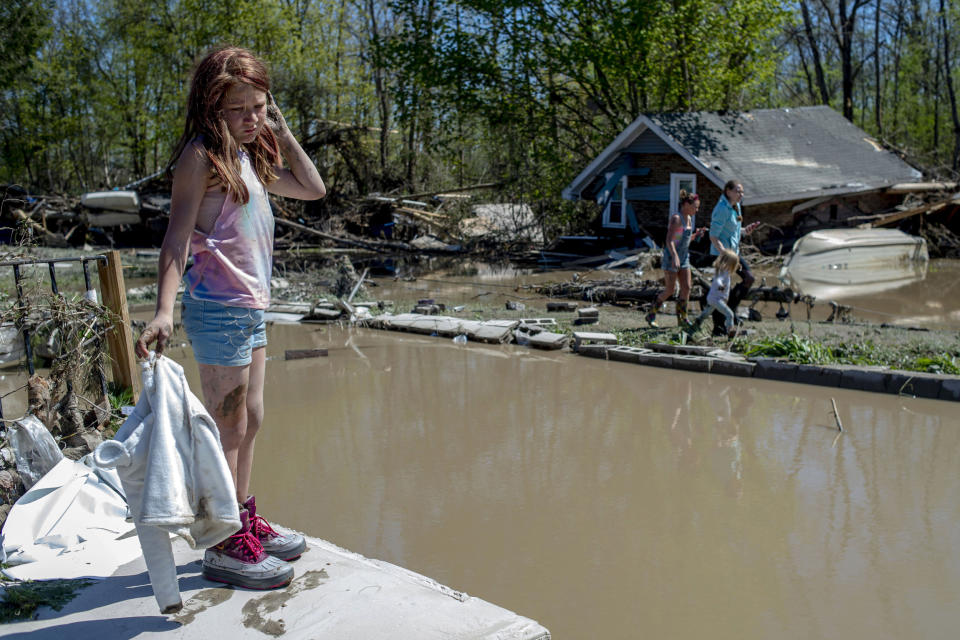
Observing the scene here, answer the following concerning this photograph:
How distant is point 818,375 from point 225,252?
6822 millimetres

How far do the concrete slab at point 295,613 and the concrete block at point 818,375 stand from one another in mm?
6087

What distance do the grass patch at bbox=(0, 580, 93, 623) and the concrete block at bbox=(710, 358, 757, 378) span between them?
276 inches

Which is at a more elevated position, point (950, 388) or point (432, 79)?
point (432, 79)

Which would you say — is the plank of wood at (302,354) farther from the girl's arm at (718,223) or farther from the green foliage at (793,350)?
the green foliage at (793,350)

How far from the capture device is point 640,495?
18.2ft

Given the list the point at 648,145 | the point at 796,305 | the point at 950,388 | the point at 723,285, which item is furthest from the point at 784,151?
the point at 950,388

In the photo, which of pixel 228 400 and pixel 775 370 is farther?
pixel 775 370

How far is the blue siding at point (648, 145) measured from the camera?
70.0 feet

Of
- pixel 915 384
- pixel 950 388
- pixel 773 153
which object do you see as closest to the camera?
pixel 950 388

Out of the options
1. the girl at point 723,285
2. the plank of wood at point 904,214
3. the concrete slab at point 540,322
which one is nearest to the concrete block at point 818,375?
the girl at point 723,285

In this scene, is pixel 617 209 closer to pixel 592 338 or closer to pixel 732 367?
pixel 592 338

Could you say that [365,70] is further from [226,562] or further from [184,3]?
[226,562]

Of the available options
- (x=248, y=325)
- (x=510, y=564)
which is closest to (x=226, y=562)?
(x=248, y=325)

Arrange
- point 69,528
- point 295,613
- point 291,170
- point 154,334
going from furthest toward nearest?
1. point 69,528
2. point 291,170
3. point 295,613
4. point 154,334
